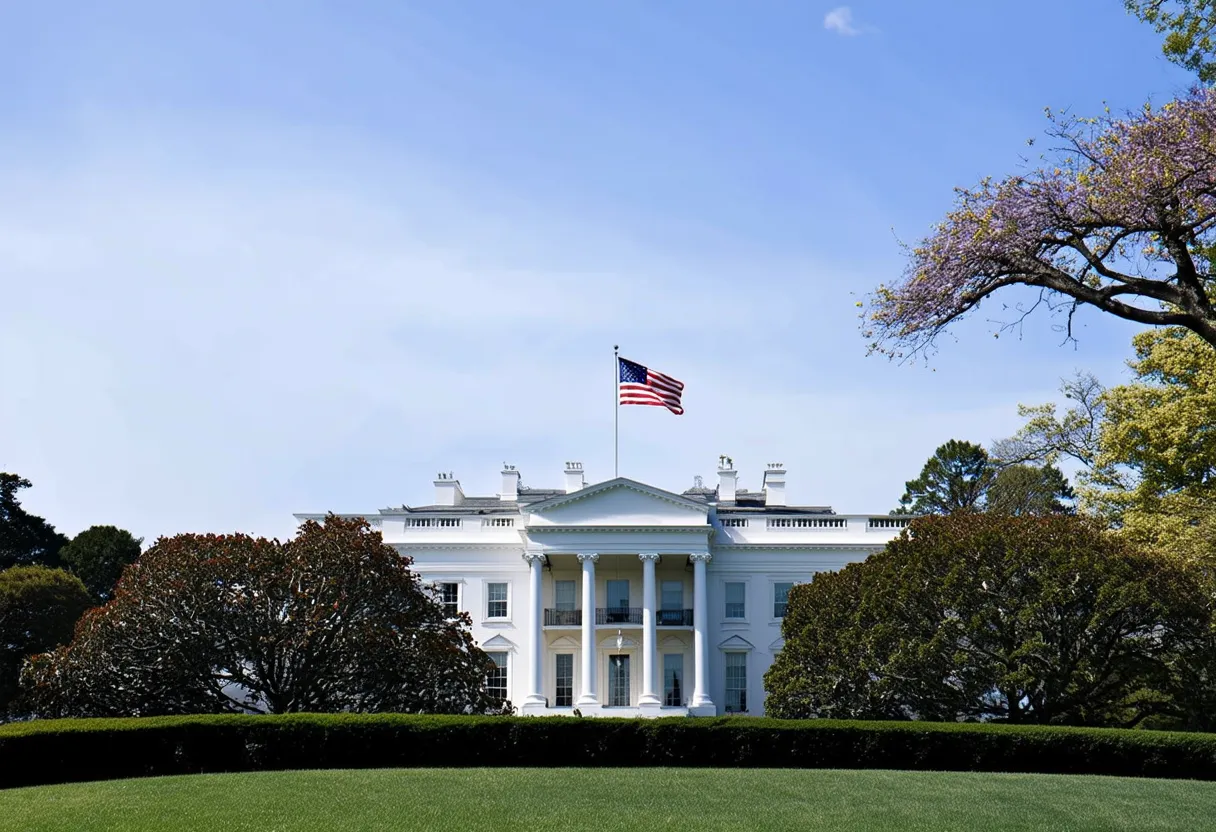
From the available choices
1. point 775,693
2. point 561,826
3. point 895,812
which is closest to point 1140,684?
point 775,693

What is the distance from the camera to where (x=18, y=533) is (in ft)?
196

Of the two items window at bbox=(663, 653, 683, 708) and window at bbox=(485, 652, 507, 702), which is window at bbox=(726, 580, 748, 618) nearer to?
window at bbox=(663, 653, 683, 708)

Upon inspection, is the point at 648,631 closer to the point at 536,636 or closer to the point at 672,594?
the point at 672,594

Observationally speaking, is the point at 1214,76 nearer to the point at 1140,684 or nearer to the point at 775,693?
the point at 1140,684

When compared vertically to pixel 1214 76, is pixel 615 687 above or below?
below

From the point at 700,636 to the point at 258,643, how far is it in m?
20.4

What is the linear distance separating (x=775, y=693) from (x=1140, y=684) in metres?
9.11

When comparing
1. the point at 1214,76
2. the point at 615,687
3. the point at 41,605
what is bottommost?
the point at 615,687

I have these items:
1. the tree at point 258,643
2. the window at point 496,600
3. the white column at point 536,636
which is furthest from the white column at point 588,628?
the tree at point 258,643

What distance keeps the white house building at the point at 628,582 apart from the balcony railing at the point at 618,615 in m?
0.05

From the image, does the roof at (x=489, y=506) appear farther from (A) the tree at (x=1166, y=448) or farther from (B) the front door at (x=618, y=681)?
(A) the tree at (x=1166, y=448)

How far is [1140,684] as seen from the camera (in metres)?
30.7

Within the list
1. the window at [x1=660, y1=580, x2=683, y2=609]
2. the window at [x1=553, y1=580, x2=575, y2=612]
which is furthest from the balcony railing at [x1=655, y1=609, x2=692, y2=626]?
the window at [x1=553, y1=580, x2=575, y2=612]

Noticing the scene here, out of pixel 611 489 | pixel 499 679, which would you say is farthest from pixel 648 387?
pixel 499 679
